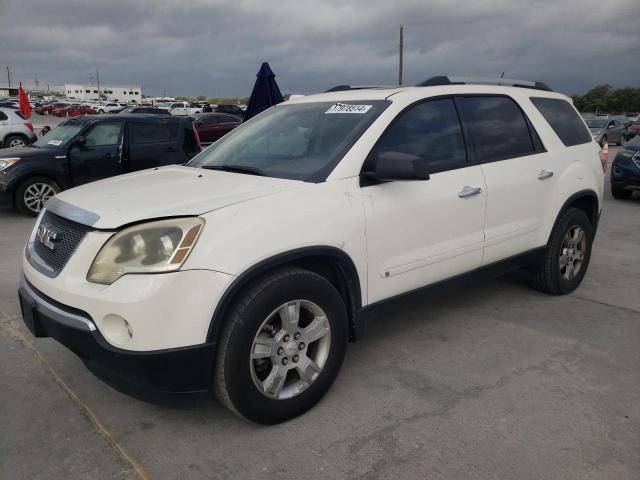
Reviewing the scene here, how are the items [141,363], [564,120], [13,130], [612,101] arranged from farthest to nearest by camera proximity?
[612,101] < [13,130] < [564,120] < [141,363]

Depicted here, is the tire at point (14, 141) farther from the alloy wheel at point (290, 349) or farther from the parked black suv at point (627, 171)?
the alloy wheel at point (290, 349)

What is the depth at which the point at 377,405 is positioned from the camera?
3021 mm

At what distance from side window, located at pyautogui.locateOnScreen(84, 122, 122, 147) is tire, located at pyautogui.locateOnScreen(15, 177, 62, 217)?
2.87 feet

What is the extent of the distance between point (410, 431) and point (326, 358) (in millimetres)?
564

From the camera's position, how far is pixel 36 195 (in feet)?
27.8

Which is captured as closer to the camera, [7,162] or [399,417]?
[399,417]

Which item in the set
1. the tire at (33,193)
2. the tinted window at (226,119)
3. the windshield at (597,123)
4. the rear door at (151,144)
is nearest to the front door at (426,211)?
the rear door at (151,144)

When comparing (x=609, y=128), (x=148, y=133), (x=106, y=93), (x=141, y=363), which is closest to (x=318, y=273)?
(x=141, y=363)

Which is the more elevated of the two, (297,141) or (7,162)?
(297,141)

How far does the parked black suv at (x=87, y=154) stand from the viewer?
8312 mm

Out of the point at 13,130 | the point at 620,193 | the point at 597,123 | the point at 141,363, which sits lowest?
the point at 620,193

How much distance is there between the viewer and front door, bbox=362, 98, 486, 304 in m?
3.13

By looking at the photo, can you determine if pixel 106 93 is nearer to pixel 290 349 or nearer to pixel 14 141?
pixel 14 141

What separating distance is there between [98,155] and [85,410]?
6.52 m
